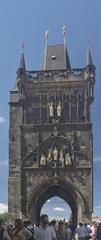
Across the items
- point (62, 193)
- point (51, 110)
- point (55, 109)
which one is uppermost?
point (55, 109)

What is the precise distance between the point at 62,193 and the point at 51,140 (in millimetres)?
5275

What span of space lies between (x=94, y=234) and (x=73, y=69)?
2974 centimetres

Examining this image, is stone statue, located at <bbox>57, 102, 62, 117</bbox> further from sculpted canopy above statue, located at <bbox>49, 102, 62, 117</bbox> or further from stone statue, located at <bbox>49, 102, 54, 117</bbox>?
Result: stone statue, located at <bbox>49, 102, 54, 117</bbox>

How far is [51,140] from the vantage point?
159 feet

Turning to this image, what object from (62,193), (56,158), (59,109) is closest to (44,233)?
(56,158)

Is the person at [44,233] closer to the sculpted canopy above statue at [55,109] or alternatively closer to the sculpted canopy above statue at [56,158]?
the sculpted canopy above statue at [56,158]

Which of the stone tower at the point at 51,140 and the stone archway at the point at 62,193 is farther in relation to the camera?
the stone tower at the point at 51,140

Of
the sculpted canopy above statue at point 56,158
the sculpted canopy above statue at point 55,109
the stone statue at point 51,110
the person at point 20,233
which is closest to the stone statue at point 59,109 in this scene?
the sculpted canopy above statue at point 55,109

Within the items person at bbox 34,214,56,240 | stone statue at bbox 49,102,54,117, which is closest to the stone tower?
stone statue at bbox 49,102,54,117

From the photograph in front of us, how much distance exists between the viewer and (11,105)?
49.6 m

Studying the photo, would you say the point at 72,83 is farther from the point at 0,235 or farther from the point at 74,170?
the point at 0,235

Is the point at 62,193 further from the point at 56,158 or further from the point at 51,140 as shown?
the point at 51,140

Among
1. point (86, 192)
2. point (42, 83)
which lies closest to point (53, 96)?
point (42, 83)

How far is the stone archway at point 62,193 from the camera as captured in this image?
155 ft
